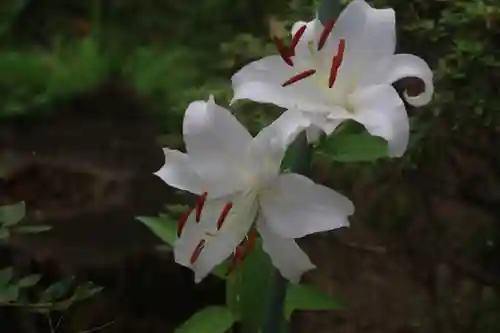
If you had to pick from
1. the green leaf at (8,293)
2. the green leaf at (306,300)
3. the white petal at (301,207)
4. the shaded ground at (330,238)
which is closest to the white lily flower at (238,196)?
the white petal at (301,207)

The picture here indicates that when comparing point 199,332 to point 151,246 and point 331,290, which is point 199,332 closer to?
point 331,290

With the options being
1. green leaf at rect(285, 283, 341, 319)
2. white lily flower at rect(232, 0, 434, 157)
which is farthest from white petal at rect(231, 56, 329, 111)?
green leaf at rect(285, 283, 341, 319)

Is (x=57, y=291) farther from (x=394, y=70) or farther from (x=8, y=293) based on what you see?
(x=394, y=70)

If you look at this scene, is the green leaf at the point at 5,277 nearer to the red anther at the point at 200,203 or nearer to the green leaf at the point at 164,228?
the green leaf at the point at 164,228

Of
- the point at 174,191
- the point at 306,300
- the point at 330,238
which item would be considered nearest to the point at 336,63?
the point at 306,300

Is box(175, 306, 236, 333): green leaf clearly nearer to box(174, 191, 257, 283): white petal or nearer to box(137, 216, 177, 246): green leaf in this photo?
box(137, 216, 177, 246): green leaf

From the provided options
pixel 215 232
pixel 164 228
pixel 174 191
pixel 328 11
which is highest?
pixel 328 11
